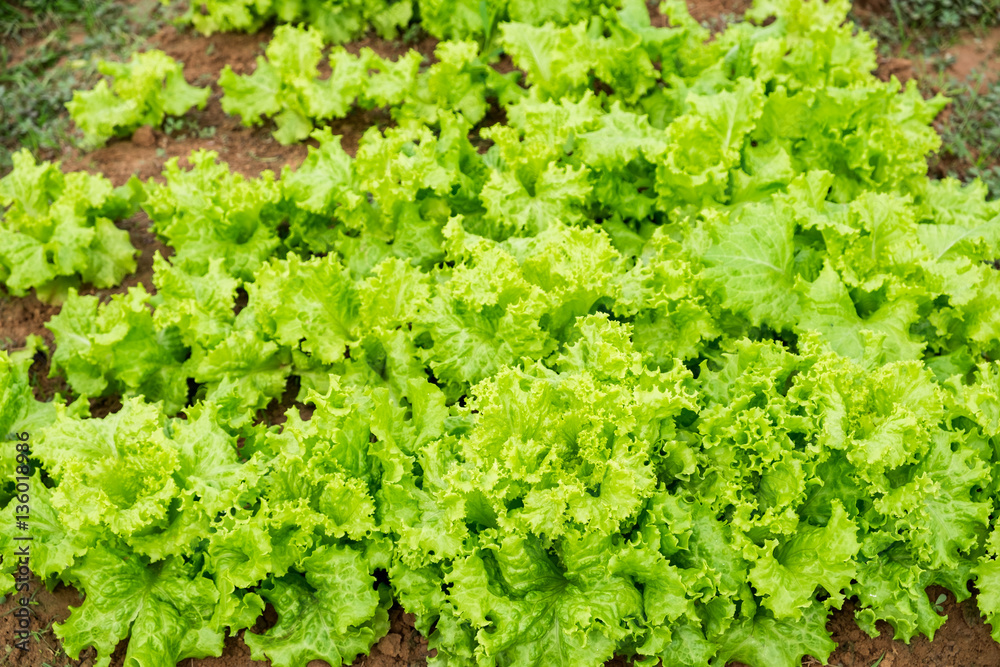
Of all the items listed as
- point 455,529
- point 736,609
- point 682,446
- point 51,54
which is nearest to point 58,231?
point 51,54

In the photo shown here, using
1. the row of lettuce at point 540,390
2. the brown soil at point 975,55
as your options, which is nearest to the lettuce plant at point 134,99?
the row of lettuce at point 540,390

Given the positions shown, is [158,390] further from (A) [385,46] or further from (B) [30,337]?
(A) [385,46]

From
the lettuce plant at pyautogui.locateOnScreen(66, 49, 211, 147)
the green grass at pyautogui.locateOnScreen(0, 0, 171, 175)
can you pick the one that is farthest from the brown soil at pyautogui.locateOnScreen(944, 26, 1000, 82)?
the green grass at pyautogui.locateOnScreen(0, 0, 171, 175)

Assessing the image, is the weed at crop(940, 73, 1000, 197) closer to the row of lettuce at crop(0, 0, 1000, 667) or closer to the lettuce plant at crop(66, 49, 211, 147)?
the row of lettuce at crop(0, 0, 1000, 667)

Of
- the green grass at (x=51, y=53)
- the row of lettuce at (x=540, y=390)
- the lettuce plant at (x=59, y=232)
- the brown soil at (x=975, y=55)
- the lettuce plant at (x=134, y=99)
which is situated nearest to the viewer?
the row of lettuce at (x=540, y=390)

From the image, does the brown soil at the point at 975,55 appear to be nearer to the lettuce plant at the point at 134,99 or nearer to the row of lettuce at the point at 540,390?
the row of lettuce at the point at 540,390
